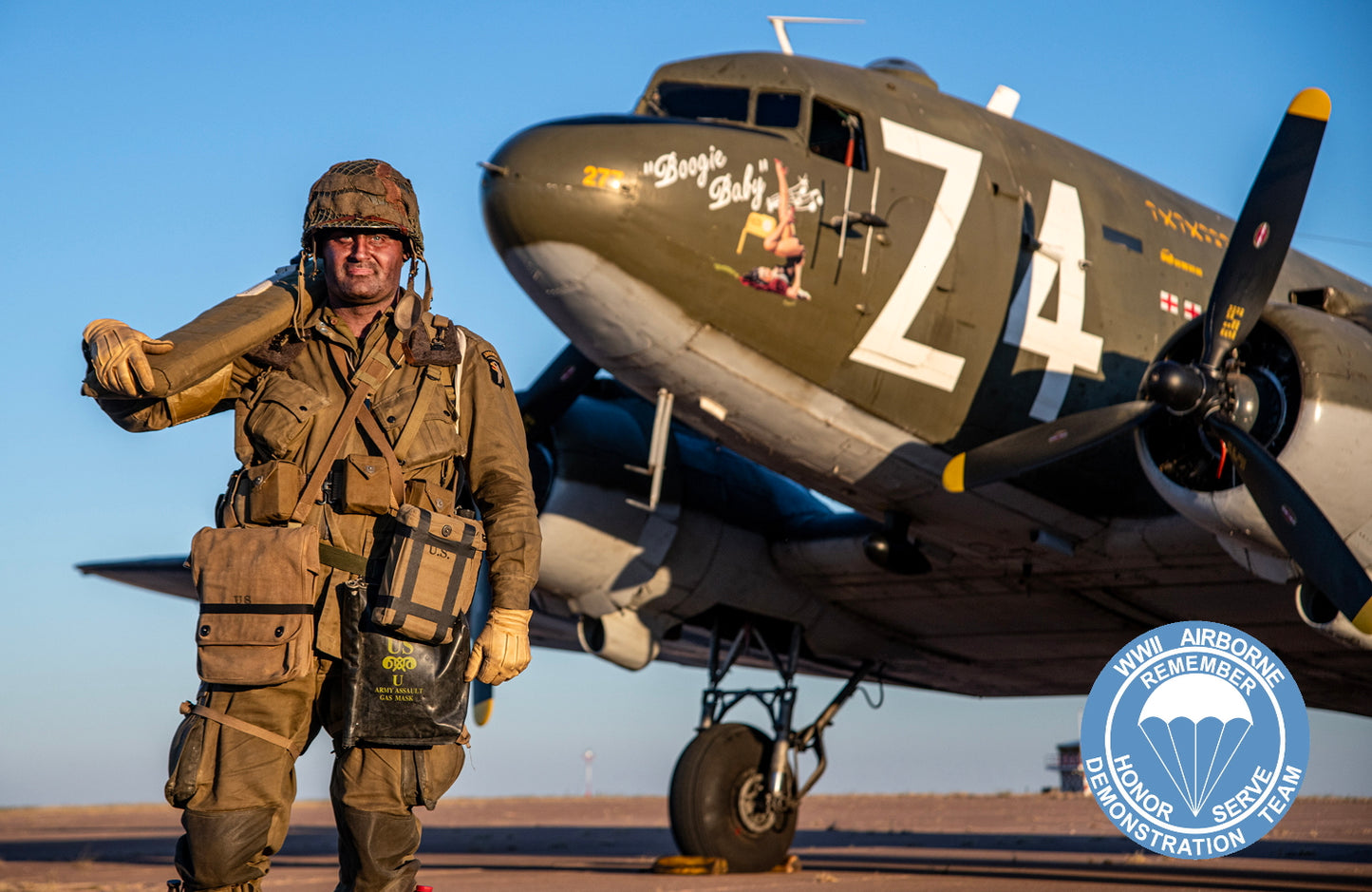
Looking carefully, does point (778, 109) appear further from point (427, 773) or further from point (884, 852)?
point (884, 852)

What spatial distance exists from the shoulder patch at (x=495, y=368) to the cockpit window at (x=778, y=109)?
6.23m

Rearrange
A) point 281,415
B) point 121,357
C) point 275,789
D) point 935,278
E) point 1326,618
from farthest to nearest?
point 935,278 → point 1326,618 → point 281,415 → point 275,789 → point 121,357

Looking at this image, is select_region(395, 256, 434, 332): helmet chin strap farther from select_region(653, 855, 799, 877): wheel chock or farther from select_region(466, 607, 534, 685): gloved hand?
select_region(653, 855, 799, 877): wheel chock

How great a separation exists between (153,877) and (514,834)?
10.3 meters

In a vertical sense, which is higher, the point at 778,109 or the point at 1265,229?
the point at 778,109

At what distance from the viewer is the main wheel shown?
1248 cm

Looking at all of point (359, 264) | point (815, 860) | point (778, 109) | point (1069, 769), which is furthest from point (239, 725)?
point (1069, 769)

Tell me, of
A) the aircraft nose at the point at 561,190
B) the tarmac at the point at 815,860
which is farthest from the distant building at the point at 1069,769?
the aircraft nose at the point at 561,190

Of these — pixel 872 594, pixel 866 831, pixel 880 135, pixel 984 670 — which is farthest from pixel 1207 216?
pixel 866 831

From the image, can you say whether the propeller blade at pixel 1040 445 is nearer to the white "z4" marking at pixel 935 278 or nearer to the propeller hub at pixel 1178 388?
the propeller hub at pixel 1178 388

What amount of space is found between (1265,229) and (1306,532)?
7.97 feet

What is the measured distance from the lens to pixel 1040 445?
10.3 metres

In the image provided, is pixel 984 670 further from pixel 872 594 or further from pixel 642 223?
pixel 642 223

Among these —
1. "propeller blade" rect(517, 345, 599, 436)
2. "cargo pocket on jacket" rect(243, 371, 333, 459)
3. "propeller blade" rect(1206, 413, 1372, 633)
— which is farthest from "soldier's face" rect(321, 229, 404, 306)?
"propeller blade" rect(517, 345, 599, 436)
